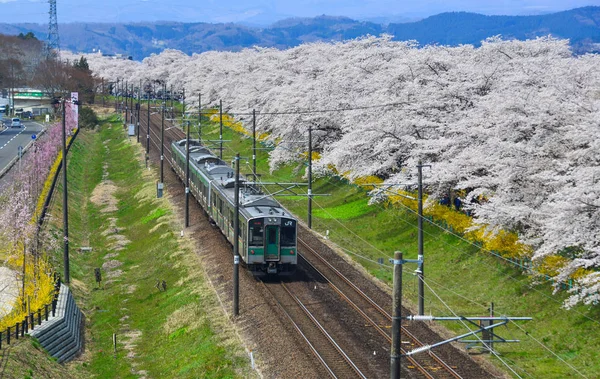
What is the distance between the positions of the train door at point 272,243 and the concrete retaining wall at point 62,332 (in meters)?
7.38

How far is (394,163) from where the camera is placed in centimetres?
3925

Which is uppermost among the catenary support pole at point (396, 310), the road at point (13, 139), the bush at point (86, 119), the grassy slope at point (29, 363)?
the catenary support pole at point (396, 310)

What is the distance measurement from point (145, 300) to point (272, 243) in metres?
6.34

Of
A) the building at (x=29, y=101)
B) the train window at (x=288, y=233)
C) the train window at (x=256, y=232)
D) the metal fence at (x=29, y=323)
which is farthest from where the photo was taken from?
the building at (x=29, y=101)

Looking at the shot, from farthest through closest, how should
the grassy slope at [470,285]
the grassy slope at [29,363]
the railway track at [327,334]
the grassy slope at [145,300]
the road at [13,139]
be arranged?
the road at [13,139] → the grassy slope at [145,300] → the grassy slope at [470,285] → the railway track at [327,334] → the grassy slope at [29,363]

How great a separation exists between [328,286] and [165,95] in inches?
4079

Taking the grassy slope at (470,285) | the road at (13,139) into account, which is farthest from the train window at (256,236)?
the road at (13,139)

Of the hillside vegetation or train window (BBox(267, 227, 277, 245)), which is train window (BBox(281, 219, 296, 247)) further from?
the hillside vegetation

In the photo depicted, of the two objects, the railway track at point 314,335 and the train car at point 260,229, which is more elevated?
the train car at point 260,229

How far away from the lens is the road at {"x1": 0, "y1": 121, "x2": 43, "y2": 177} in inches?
2504

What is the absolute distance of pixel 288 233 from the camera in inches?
1177

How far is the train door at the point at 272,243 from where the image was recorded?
2967cm

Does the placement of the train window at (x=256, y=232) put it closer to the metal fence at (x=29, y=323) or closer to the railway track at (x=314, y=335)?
the railway track at (x=314, y=335)

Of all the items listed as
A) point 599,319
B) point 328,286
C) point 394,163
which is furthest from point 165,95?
point 599,319
